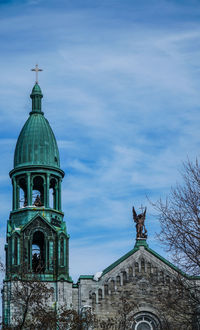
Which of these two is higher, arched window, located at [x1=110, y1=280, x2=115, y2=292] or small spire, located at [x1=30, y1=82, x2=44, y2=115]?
small spire, located at [x1=30, y1=82, x2=44, y2=115]

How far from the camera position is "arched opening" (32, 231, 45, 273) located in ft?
151

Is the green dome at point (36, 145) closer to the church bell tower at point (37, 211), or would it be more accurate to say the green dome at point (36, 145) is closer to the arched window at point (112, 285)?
the church bell tower at point (37, 211)

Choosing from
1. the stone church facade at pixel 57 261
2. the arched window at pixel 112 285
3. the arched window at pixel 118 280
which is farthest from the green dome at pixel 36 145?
the arched window at pixel 112 285

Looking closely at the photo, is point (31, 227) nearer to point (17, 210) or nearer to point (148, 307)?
point (17, 210)

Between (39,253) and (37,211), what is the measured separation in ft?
9.41

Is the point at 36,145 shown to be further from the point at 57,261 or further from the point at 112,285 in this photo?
the point at 112,285

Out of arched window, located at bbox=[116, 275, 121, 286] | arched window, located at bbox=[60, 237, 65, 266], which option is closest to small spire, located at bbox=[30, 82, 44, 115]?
arched window, located at bbox=[60, 237, 65, 266]

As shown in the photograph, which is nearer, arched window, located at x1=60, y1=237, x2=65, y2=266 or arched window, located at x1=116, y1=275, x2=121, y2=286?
arched window, located at x1=116, y1=275, x2=121, y2=286

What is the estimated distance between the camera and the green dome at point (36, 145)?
158 feet

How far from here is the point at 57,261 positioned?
1802 inches

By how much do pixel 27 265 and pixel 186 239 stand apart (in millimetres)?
16924

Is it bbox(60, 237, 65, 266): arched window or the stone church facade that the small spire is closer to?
the stone church facade

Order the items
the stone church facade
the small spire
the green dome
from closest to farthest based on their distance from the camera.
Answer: the stone church facade → the green dome → the small spire

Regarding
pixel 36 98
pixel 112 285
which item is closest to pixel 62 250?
pixel 112 285
